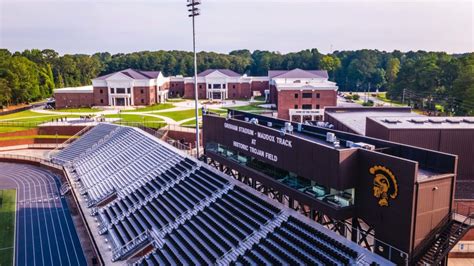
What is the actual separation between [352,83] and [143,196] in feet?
354

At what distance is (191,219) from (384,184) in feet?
38.9

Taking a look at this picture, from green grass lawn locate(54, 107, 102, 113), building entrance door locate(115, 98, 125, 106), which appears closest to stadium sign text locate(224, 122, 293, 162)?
green grass lawn locate(54, 107, 102, 113)

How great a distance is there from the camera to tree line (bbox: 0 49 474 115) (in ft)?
225

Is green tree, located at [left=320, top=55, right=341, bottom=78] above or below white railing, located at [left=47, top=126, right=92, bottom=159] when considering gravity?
above

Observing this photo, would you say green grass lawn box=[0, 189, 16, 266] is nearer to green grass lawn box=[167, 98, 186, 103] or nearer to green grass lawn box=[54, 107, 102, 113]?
green grass lawn box=[54, 107, 102, 113]

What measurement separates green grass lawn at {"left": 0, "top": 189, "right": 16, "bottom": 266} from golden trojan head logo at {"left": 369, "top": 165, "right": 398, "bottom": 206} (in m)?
21.0

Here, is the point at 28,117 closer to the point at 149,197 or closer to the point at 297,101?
the point at 297,101

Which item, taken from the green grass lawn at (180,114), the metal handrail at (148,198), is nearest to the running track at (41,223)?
the metal handrail at (148,198)

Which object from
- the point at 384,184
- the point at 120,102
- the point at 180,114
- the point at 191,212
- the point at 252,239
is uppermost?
the point at 384,184

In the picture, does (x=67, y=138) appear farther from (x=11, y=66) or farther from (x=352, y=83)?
(x=352, y=83)

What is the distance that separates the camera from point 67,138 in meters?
53.1

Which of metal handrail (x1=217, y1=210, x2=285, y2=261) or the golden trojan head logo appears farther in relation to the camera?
metal handrail (x1=217, y1=210, x2=285, y2=261)

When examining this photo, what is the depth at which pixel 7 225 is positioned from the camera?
1094 inches

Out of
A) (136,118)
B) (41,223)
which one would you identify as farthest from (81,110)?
(41,223)
